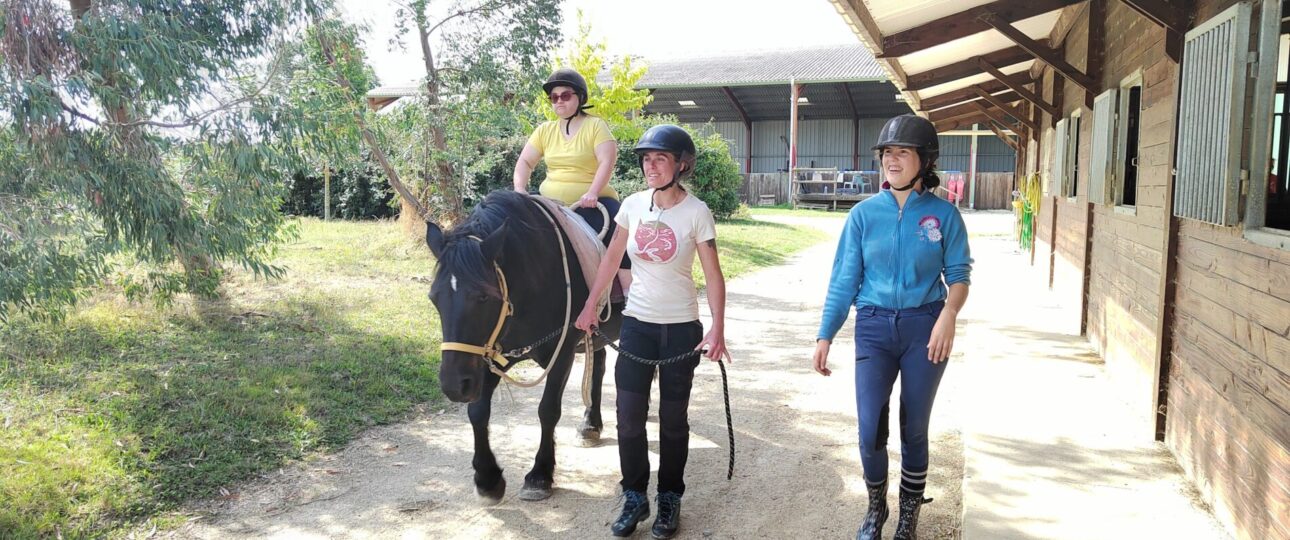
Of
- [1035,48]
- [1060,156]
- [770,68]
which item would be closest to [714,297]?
[1035,48]

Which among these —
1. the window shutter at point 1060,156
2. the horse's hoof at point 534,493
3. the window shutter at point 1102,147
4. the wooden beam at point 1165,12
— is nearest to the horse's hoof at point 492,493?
the horse's hoof at point 534,493

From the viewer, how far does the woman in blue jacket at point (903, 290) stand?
3.16m

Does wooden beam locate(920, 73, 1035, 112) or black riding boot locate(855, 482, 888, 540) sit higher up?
wooden beam locate(920, 73, 1035, 112)

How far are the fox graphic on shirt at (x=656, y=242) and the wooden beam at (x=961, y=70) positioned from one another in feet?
27.9

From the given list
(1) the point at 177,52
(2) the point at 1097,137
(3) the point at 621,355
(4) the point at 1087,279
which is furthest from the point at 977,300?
(1) the point at 177,52

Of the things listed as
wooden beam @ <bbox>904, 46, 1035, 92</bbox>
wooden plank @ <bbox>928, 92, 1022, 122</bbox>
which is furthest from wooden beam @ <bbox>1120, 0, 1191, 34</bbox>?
wooden plank @ <bbox>928, 92, 1022, 122</bbox>

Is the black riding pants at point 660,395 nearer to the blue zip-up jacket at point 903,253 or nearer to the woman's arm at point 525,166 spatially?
the blue zip-up jacket at point 903,253

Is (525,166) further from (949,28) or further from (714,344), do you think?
(949,28)

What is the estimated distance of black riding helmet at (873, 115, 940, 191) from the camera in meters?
3.16

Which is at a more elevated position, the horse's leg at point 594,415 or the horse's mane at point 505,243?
the horse's mane at point 505,243

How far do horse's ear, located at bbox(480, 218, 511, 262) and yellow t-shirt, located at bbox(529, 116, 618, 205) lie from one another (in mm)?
1190

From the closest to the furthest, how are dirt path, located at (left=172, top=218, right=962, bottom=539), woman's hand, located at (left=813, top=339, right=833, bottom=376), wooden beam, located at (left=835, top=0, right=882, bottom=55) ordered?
woman's hand, located at (left=813, top=339, right=833, bottom=376), dirt path, located at (left=172, top=218, right=962, bottom=539), wooden beam, located at (left=835, top=0, right=882, bottom=55)

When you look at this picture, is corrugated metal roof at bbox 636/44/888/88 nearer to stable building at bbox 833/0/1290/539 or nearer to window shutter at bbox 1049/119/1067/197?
window shutter at bbox 1049/119/1067/197

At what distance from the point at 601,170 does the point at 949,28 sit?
4295mm
